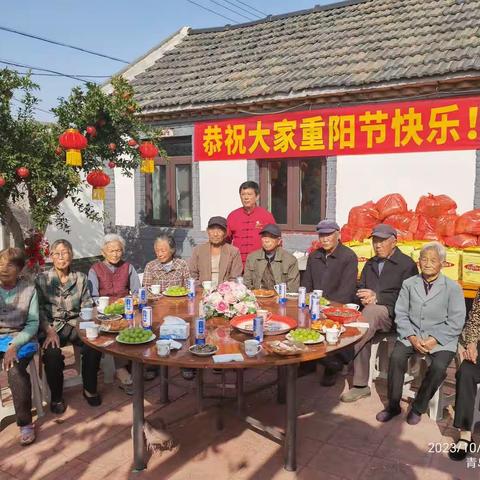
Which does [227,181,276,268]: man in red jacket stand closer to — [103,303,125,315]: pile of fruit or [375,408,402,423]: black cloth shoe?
[103,303,125,315]: pile of fruit

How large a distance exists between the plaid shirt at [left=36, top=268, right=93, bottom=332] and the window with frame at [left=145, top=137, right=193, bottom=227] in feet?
16.8

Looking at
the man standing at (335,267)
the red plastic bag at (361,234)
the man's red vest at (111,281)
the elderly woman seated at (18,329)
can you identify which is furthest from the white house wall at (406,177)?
the elderly woman seated at (18,329)

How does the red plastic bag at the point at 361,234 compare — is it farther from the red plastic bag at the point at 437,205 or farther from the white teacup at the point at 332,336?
the white teacup at the point at 332,336

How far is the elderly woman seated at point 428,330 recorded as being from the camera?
3863 millimetres

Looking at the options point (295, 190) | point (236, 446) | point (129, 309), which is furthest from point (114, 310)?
point (295, 190)

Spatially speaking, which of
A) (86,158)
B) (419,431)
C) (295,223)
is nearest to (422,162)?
(295,223)

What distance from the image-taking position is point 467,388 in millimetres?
3529

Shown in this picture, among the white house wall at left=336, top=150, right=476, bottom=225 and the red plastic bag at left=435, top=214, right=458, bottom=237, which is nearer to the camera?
the red plastic bag at left=435, top=214, right=458, bottom=237

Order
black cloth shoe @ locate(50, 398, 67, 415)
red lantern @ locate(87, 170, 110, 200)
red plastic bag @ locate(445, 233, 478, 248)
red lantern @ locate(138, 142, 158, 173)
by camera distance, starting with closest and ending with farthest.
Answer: black cloth shoe @ locate(50, 398, 67, 415)
red plastic bag @ locate(445, 233, 478, 248)
red lantern @ locate(87, 170, 110, 200)
red lantern @ locate(138, 142, 158, 173)

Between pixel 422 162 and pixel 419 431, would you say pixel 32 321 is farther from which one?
pixel 422 162

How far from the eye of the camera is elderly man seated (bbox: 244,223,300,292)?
16.1ft

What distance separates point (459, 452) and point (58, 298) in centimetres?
366

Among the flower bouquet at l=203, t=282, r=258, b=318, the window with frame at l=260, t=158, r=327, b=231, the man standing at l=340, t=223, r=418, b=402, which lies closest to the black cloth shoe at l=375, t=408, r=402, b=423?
the man standing at l=340, t=223, r=418, b=402

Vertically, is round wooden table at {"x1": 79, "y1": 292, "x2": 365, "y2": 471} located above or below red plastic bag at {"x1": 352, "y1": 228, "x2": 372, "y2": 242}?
below
